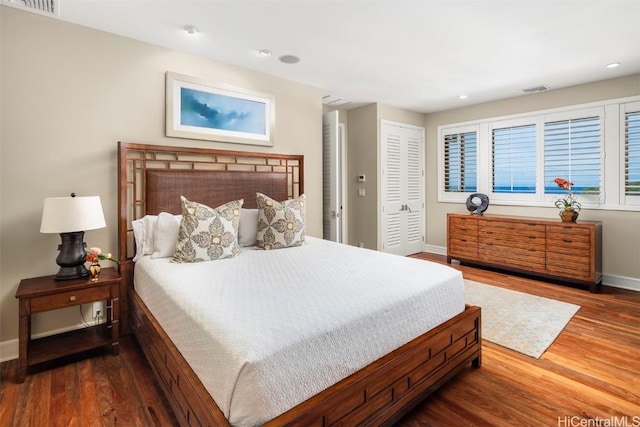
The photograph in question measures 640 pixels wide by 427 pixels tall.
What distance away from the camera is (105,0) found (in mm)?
2279

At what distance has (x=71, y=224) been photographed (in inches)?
89.4

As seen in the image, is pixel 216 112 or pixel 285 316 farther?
pixel 216 112

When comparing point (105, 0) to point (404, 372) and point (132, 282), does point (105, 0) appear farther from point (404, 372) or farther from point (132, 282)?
point (404, 372)

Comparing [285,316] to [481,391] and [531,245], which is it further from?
[531,245]

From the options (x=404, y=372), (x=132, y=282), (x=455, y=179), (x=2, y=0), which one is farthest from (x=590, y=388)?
(x=2, y=0)

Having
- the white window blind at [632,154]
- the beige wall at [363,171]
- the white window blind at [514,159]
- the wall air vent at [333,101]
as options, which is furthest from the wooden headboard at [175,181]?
the white window blind at [632,154]

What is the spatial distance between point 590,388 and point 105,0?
4.09 m

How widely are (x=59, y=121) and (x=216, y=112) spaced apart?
4.24ft

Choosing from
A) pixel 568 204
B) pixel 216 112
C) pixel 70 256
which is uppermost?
pixel 216 112

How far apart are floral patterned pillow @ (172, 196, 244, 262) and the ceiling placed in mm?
1473

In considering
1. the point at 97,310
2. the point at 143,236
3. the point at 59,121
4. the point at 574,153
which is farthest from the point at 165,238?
the point at 574,153

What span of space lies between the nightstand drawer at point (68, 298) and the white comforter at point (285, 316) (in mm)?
259

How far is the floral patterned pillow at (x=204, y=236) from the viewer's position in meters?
2.50

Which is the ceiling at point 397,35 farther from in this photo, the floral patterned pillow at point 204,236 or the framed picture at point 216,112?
the floral patterned pillow at point 204,236
